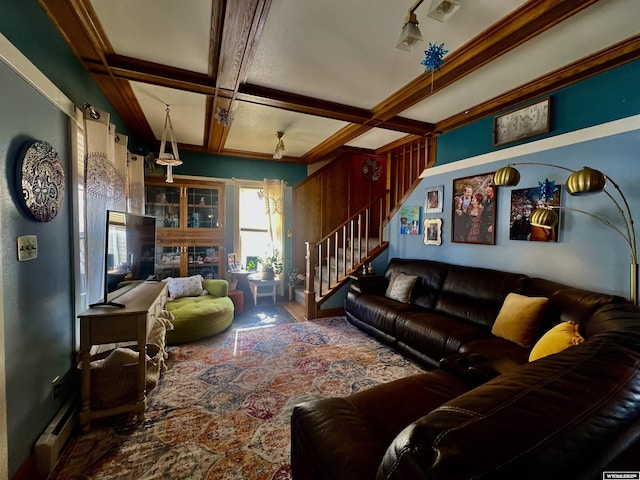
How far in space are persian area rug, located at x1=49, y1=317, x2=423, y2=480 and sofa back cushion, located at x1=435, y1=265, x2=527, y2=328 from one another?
0.77 meters

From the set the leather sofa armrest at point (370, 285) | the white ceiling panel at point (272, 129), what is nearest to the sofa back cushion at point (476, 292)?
the leather sofa armrest at point (370, 285)

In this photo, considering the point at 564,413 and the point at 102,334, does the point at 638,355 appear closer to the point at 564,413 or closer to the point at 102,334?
the point at 564,413

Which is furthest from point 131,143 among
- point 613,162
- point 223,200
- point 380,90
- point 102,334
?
point 613,162

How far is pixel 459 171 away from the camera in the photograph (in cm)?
350

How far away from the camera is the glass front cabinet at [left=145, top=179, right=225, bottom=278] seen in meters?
4.43

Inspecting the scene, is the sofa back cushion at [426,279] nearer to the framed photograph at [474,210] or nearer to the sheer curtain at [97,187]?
the framed photograph at [474,210]

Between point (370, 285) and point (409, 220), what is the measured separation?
122 cm

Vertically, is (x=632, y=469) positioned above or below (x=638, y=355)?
below

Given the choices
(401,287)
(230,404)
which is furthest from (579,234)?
(230,404)

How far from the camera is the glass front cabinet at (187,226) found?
14.5 ft

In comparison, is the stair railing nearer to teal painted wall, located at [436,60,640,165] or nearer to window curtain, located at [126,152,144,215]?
teal painted wall, located at [436,60,640,165]

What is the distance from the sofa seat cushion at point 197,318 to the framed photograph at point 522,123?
12.7 feet

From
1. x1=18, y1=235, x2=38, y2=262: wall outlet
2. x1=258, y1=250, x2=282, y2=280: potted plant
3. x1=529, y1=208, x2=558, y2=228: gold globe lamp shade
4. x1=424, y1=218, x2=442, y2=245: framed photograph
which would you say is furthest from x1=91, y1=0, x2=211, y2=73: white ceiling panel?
Result: x1=258, y1=250, x2=282, y2=280: potted plant

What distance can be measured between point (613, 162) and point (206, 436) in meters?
3.70
